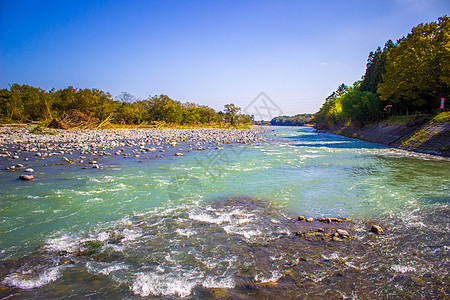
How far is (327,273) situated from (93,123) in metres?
54.1

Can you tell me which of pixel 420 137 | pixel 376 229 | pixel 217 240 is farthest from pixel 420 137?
pixel 217 240

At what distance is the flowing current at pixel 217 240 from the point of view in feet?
12.9

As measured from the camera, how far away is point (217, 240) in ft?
18.4

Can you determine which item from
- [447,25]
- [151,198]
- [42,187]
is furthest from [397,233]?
[447,25]

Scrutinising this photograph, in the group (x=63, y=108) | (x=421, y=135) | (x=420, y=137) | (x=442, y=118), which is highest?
(x=63, y=108)

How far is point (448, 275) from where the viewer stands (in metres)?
4.24

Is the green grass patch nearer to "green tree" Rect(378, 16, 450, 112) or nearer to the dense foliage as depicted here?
"green tree" Rect(378, 16, 450, 112)

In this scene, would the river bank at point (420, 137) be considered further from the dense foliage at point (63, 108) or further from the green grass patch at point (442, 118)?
the dense foliage at point (63, 108)

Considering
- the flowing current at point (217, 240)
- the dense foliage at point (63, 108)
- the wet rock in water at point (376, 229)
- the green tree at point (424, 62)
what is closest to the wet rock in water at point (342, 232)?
the flowing current at point (217, 240)

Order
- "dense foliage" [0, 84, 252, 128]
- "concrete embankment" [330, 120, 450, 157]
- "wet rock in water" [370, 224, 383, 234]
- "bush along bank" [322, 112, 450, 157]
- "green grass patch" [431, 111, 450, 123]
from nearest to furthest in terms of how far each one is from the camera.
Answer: "wet rock in water" [370, 224, 383, 234], "concrete embankment" [330, 120, 450, 157], "bush along bank" [322, 112, 450, 157], "green grass patch" [431, 111, 450, 123], "dense foliage" [0, 84, 252, 128]

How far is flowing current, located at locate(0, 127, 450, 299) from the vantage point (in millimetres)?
3936

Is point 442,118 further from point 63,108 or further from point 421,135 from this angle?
point 63,108

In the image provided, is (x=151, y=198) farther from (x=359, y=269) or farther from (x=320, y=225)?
(x=359, y=269)

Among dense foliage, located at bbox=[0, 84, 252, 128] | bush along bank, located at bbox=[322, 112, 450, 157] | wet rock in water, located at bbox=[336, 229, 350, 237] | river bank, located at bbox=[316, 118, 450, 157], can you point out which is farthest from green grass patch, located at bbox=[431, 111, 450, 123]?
dense foliage, located at bbox=[0, 84, 252, 128]
